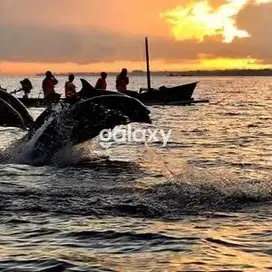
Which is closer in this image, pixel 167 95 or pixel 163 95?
pixel 163 95

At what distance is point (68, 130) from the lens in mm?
16469

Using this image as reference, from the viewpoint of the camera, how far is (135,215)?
1002 cm

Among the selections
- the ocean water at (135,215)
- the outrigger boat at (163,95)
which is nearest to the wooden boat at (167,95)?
the outrigger boat at (163,95)

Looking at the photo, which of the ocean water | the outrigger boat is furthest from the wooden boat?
the ocean water

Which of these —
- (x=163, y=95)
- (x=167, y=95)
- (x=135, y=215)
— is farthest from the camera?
(x=167, y=95)

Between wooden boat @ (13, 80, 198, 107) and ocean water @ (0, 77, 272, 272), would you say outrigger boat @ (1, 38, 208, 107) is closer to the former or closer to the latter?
wooden boat @ (13, 80, 198, 107)

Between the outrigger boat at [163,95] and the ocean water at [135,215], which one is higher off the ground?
the outrigger boat at [163,95]

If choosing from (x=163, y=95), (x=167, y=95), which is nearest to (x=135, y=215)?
(x=163, y=95)

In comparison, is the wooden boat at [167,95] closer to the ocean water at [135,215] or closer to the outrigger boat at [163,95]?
the outrigger boat at [163,95]

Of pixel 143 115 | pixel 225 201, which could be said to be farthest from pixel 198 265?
pixel 143 115

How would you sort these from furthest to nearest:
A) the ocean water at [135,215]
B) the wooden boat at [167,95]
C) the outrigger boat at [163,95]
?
the wooden boat at [167,95]
the outrigger boat at [163,95]
the ocean water at [135,215]

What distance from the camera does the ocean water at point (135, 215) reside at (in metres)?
7.64

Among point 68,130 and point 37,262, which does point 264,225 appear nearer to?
point 37,262

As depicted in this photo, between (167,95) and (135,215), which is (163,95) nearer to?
(167,95)
